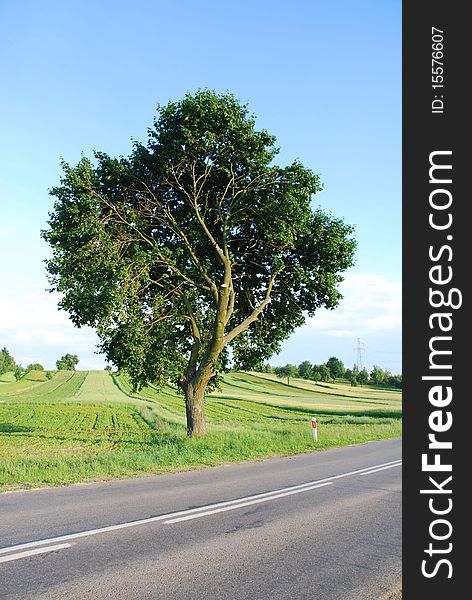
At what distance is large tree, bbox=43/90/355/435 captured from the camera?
1906 cm

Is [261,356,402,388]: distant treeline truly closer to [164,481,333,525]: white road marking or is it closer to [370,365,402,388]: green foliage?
[370,365,402,388]: green foliage

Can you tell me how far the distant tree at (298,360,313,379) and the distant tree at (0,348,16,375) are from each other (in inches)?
3849

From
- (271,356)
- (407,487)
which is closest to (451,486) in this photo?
(407,487)

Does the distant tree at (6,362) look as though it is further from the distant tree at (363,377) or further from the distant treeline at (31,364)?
the distant tree at (363,377)

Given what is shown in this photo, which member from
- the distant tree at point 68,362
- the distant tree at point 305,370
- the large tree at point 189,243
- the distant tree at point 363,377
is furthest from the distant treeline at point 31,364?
the large tree at point 189,243

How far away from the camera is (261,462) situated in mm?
15672

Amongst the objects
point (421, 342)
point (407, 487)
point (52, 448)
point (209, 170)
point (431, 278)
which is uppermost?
point (209, 170)

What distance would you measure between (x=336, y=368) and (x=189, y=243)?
13324 cm

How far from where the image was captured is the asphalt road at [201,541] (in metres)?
5.01

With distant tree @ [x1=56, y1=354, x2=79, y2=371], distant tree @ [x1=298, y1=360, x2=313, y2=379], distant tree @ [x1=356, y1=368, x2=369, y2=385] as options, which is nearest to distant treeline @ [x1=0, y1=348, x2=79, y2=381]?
distant tree @ [x1=56, y1=354, x2=79, y2=371]

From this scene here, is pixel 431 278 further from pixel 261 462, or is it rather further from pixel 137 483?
pixel 261 462

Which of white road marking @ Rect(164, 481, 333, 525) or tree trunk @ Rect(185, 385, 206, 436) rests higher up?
tree trunk @ Rect(185, 385, 206, 436)

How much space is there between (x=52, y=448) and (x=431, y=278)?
722 inches

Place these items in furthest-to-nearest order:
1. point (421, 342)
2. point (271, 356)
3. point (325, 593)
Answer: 1. point (271, 356)
2. point (421, 342)
3. point (325, 593)
